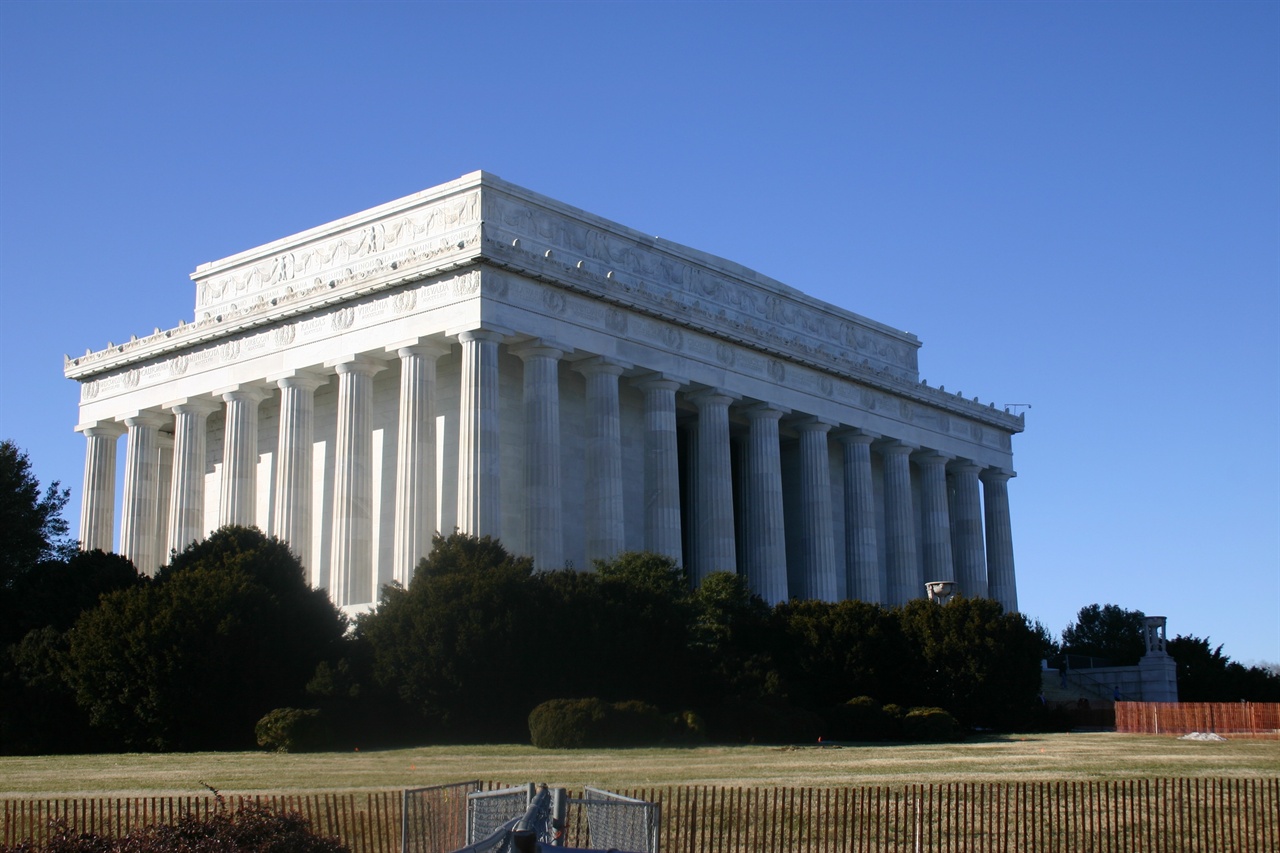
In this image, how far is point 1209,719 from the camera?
57.0 m

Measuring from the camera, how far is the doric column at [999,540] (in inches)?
3799

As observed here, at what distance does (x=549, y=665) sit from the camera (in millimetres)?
53844

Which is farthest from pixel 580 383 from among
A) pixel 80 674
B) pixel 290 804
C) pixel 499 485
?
pixel 290 804

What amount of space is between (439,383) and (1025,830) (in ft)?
161

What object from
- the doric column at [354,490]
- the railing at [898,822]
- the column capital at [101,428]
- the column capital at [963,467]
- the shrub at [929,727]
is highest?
the column capital at [101,428]

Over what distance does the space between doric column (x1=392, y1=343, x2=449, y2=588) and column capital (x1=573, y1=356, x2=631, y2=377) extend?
23.6 feet

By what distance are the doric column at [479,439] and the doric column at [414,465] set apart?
5.15 feet

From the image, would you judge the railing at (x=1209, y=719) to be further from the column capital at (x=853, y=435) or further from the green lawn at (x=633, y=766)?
the column capital at (x=853, y=435)

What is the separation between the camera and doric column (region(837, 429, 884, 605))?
86.1 meters

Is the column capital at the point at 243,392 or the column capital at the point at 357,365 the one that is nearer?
the column capital at the point at 357,365

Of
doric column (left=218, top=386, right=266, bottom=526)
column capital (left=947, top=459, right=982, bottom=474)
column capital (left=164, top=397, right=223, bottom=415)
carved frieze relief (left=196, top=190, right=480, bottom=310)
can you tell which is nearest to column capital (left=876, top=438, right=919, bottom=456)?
column capital (left=947, top=459, right=982, bottom=474)

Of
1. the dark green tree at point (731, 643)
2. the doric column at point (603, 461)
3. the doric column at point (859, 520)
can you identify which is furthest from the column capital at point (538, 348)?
the doric column at point (859, 520)

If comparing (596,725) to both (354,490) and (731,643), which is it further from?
(354,490)

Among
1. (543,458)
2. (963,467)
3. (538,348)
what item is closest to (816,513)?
(963,467)
